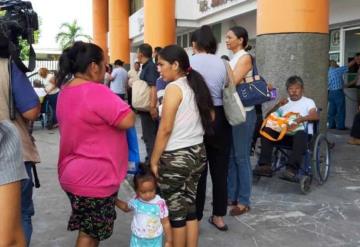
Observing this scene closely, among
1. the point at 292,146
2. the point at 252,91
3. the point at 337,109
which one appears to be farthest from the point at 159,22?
the point at 252,91

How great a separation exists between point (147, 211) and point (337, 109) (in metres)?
8.33

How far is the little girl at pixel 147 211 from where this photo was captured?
328 cm

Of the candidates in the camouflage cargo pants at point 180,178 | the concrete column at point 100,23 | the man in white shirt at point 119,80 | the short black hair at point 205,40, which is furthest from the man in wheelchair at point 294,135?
the concrete column at point 100,23

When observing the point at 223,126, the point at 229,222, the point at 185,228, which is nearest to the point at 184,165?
the point at 185,228

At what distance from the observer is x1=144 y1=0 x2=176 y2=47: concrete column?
15852mm

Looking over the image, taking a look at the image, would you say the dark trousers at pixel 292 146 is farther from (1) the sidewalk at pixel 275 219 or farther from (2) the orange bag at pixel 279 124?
(1) the sidewalk at pixel 275 219

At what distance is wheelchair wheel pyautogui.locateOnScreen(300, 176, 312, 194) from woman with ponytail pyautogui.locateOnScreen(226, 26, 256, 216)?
0.84 meters

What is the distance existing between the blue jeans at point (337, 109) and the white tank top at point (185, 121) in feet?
25.8

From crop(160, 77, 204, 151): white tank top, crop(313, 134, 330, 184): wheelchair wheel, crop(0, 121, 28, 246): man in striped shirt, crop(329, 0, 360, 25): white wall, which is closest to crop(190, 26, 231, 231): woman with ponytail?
crop(160, 77, 204, 151): white tank top

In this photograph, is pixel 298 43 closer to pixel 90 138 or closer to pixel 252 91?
pixel 252 91

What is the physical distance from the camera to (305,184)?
18.2ft

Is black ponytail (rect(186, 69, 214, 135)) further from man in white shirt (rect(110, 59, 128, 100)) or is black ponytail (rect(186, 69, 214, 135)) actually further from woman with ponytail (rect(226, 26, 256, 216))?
man in white shirt (rect(110, 59, 128, 100))

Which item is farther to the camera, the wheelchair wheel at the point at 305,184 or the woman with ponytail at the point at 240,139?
the wheelchair wheel at the point at 305,184

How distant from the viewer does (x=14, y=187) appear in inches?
77.8
